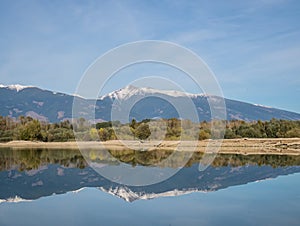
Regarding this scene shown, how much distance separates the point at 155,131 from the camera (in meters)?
66.9

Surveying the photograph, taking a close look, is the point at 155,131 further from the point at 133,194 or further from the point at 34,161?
the point at 133,194

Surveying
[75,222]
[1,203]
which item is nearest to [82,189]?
[1,203]

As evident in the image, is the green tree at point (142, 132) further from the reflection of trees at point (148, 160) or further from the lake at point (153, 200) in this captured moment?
the lake at point (153, 200)

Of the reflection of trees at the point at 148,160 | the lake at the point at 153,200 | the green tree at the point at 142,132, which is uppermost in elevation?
the green tree at the point at 142,132

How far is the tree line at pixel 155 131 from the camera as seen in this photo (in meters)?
63.7

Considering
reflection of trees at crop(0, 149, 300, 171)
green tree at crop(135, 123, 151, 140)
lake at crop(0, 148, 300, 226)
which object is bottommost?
lake at crop(0, 148, 300, 226)

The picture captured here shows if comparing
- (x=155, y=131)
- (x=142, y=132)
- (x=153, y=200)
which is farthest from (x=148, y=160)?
(x=155, y=131)

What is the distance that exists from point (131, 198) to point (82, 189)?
321cm

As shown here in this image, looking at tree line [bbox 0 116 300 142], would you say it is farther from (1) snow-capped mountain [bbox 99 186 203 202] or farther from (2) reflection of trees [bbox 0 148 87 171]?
(1) snow-capped mountain [bbox 99 186 203 202]

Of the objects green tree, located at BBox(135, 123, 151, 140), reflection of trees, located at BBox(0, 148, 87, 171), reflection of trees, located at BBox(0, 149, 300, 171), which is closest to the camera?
reflection of trees, located at BBox(0, 148, 87, 171)

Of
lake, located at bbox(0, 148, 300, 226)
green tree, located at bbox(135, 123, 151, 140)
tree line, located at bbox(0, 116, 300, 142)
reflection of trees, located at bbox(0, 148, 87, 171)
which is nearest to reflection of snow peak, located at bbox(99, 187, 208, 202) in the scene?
lake, located at bbox(0, 148, 300, 226)

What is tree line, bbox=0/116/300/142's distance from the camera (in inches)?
2507

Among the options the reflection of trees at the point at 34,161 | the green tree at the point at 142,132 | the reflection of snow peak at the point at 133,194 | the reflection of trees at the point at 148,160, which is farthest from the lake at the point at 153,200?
the green tree at the point at 142,132

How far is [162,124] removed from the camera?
69.4 metres
